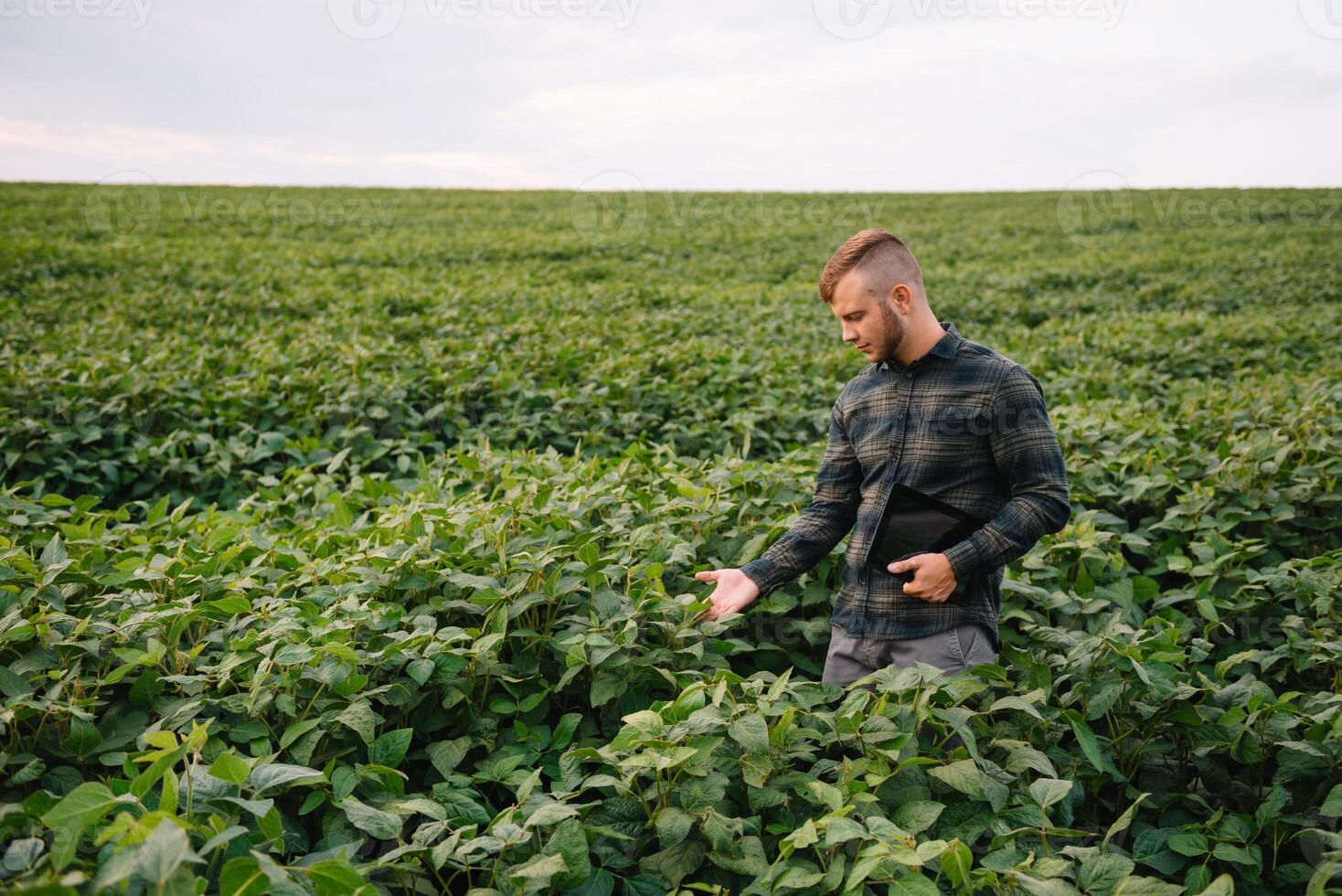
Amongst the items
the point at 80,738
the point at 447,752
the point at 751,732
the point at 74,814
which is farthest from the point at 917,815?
the point at 80,738

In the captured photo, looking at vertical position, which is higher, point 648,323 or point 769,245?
point 769,245

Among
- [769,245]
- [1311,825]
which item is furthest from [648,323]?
[769,245]

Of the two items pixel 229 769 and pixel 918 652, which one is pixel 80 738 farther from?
pixel 918 652

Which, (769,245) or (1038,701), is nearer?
(1038,701)

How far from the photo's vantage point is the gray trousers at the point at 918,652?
7.80ft

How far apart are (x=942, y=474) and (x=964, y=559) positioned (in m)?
0.27

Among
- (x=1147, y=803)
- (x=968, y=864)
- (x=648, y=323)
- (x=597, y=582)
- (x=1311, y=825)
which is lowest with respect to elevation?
(x=1147, y=803)

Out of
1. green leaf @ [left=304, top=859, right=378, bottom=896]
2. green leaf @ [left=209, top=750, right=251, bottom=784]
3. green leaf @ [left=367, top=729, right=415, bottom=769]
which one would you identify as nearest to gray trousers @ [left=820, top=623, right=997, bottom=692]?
green leaf @ [left=367, top=729, right=415, bottom=769]

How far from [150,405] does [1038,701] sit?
19.1 feet

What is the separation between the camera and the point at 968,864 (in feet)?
5.12

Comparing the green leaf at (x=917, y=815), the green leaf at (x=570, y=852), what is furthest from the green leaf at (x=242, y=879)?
the green leaf at (x=917, y=815)

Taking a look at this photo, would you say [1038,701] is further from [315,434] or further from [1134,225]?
[1134,225]

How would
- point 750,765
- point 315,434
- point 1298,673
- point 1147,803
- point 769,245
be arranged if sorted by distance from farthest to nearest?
point 769,245 < point 315,434 < point 1298,673 < point 1147,803 < point 750,765

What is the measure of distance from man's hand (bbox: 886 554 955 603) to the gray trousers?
0.21 m
